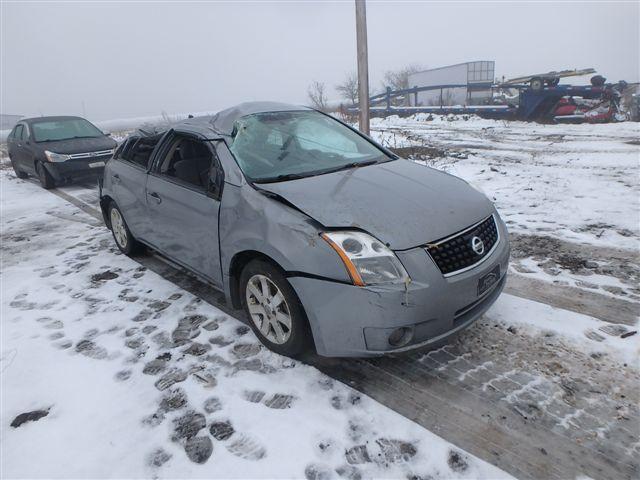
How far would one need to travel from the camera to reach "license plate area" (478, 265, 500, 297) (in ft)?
8.26

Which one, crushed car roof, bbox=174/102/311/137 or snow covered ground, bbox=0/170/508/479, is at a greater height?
crushed car roof, bbox=174/102/311/137

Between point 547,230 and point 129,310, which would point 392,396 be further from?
point 547,230

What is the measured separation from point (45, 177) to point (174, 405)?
8.82 metres

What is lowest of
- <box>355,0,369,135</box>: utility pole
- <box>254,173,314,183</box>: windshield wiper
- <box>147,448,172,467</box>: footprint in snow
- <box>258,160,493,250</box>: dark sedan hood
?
<box>147,448,172,467</box>: footprint in snow

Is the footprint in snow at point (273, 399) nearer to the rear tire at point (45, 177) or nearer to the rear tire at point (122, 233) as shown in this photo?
the rear tire at point (122, 233)

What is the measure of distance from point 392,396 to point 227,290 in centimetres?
139

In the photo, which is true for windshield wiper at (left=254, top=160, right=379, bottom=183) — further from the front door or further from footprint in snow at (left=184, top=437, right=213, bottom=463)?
the front door

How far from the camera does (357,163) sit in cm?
335

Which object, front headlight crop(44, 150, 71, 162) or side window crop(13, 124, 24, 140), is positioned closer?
front headlight crop(44, 150, 71, 162)

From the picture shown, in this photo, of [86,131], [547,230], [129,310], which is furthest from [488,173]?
[86,131]

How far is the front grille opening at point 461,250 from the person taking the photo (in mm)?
2369

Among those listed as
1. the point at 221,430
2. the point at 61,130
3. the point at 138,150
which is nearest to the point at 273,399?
the point at 221,430

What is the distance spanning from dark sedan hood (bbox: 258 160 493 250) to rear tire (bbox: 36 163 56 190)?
8528 millimetres

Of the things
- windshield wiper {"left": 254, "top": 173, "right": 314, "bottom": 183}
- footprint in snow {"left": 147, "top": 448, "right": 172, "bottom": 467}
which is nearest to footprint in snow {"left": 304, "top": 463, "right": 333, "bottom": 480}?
footprint in snow {"left": 147, "top": 448, "right": 172, "bottom": 467}
